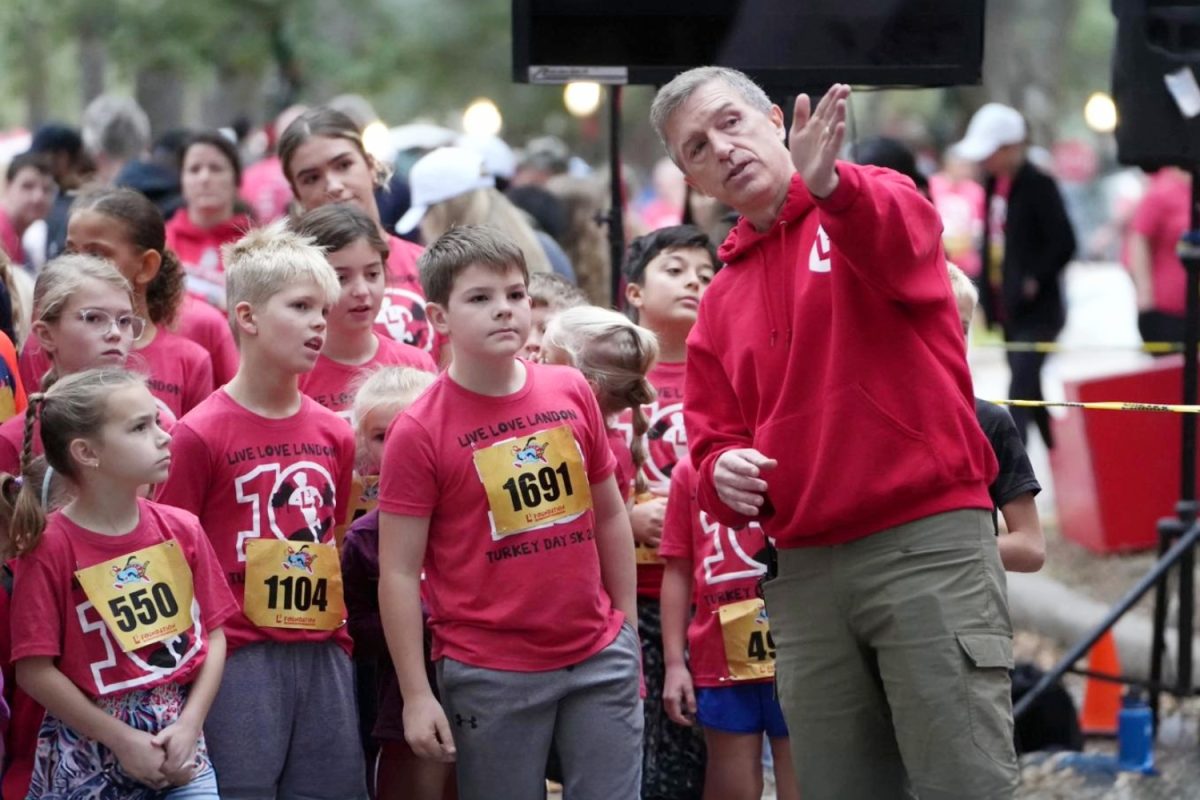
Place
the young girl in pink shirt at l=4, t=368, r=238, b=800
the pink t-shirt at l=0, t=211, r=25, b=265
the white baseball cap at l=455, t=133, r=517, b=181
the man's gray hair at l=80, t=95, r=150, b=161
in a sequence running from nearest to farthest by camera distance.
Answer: the young girl in pink shirt at l=4, t=368, r=238, b=800 < the pink t-shirt at l=0, t=211, r=25, b=265 < the white baseball cap at l=455, t=133, r=517, b=181 < the man's gray hair at l=80, t=95, r=150, b=161

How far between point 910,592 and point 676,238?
2.24m

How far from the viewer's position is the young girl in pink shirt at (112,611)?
14.2ft

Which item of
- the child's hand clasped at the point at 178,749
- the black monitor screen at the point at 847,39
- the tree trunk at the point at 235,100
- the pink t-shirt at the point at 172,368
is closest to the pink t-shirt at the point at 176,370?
the pink t-shirt at the point at 172,368

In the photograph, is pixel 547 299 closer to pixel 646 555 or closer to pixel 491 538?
pixel 646 555

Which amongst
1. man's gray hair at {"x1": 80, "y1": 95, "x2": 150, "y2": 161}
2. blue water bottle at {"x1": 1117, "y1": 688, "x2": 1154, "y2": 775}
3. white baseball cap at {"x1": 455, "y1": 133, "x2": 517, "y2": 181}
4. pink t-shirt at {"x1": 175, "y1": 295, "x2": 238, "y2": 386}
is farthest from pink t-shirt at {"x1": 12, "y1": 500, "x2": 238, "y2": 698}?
man's gray hair at {"x1": 80, "y1": 95, "x2": 150, "y2": 161}

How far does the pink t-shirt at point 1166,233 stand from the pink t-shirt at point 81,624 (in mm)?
7363

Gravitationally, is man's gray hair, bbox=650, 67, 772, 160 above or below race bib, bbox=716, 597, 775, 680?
above

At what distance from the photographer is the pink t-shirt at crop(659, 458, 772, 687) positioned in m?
5.23

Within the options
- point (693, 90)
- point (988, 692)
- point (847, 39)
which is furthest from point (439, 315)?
point (847, 39)

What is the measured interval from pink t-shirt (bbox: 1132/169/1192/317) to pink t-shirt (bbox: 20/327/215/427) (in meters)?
6.45

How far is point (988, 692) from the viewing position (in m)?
3.94

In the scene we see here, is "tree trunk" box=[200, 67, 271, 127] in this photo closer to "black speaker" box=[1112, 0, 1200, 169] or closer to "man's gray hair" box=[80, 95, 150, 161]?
"man's gray hair" box=[80, 95, 150, 161]

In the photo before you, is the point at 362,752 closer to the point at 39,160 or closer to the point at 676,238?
the point at 676,238

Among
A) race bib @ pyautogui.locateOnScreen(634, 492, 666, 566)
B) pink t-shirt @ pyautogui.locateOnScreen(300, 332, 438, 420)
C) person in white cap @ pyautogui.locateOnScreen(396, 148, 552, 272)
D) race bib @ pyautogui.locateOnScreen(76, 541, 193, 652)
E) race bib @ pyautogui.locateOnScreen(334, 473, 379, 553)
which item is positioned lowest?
race bib @ pyautogui.locateOnScreen(634, 492, 666, 566)
